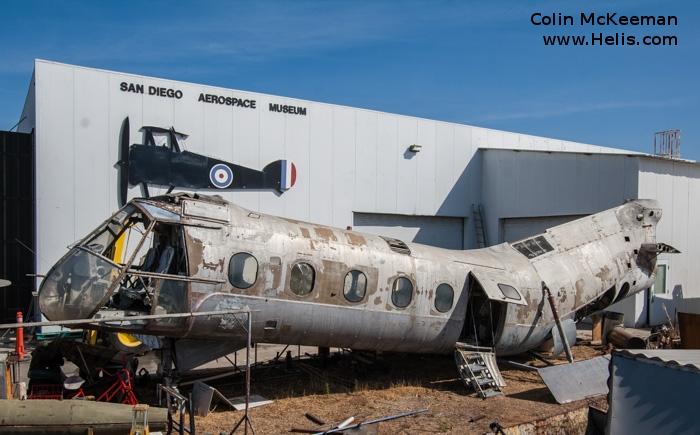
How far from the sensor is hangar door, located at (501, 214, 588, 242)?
82.2 feet

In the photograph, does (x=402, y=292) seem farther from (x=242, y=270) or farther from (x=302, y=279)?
(x=242, y=270)

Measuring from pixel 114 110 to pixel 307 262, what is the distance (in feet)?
37.1

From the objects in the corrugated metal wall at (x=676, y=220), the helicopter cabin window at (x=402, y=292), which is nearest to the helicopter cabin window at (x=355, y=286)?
the helicopter cabin window at (x=402, y=292)

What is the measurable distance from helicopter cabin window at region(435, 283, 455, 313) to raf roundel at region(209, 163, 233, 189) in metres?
10.8

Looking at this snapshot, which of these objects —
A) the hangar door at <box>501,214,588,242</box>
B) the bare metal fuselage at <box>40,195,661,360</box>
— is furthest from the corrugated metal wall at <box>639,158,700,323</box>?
the bare metal fuselage at <box>40,195,661,360</box>

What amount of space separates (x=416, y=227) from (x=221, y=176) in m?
9.87

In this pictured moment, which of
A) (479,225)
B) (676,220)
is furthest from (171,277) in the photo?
(676,220)

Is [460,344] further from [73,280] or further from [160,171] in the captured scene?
[160,171]

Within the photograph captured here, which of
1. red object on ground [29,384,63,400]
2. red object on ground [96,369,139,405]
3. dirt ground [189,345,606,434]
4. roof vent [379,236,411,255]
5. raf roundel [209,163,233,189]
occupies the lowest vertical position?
dirt ground [189,345,606,434]

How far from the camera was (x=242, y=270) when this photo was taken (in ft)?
37.7

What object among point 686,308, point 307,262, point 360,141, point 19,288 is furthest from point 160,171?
point 686,308

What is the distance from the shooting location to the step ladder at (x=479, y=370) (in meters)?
13.5

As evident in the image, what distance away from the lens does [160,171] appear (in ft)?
67.5

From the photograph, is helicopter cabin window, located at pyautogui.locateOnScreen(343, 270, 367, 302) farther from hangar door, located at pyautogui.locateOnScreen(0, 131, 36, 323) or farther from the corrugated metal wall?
the corrugated metal wall
